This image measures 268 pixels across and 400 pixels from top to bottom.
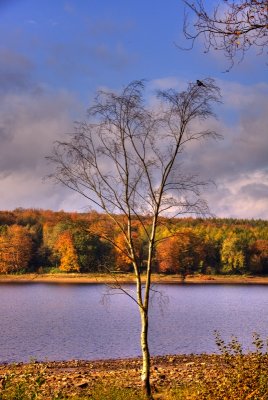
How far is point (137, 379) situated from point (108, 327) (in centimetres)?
2030

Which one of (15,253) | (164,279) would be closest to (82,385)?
(164,279)

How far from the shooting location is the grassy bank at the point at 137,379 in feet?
34.2

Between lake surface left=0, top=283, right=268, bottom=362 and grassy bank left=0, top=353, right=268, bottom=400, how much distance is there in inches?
144

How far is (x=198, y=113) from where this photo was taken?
18312 millimetres

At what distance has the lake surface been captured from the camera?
36.0 metres

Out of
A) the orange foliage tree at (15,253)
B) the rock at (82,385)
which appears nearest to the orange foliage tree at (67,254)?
the orange foliage tree at (15,253)

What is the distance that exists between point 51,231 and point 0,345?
10300 centimetres

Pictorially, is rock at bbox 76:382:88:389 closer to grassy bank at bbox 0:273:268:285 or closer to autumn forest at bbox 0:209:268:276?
autumn forest at bbox 0:209:268:276

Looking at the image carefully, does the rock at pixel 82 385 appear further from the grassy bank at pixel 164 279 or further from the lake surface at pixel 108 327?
the grassy bank at pixel 164 279

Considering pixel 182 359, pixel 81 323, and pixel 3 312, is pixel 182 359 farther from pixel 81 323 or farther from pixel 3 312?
pixel 3 312

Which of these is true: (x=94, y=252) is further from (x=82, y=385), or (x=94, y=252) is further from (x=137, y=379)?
(x=82, y=385)

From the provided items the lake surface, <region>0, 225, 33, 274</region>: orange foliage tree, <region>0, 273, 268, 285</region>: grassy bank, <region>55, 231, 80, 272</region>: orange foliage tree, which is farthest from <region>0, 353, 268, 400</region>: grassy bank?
<region>0, 225, 33, 274</region>: orange foliage tree

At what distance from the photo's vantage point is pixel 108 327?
44.9m

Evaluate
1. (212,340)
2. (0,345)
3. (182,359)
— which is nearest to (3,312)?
(0,345)
